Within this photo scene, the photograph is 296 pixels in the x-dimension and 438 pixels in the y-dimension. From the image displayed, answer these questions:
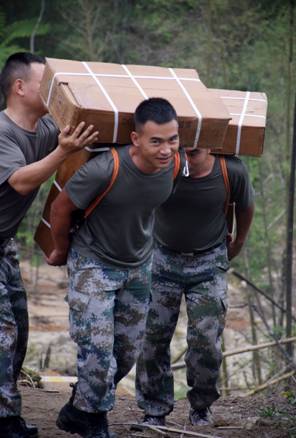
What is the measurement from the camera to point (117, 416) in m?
6.90

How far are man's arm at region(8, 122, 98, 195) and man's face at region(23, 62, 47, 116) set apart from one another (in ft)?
1.60

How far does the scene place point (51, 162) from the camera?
16.8ft

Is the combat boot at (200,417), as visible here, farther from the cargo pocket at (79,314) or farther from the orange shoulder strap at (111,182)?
the orange shoulder strap at (111,182)

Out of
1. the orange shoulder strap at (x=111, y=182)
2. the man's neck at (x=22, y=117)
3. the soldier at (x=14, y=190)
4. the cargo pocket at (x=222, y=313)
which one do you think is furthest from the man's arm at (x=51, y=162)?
the cargo pocket at (x=222, y=313)

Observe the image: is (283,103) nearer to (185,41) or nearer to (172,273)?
(185,41)

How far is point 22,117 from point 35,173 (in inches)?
22.9

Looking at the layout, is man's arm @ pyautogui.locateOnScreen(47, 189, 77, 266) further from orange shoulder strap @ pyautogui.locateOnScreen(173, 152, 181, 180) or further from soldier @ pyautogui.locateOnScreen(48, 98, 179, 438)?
orange shoulder strap @ pyautogui.locateOnScreen(173, 152, 181, 180)

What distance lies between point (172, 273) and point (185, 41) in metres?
6.65

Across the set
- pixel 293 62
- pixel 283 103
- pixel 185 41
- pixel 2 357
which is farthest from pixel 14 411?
pixel 185 41

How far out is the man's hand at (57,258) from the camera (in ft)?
18.5

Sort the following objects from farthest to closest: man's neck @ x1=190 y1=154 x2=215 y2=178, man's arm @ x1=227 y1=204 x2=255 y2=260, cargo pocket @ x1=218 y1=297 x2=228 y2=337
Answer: man's arm @ x1=227 y1=204 x2=255 y2=260 < cargo pocket @ x1=218 y1=297 x2=228 y2=337 < man's neck @ x1=190 y1=154 x2=215 y2=178

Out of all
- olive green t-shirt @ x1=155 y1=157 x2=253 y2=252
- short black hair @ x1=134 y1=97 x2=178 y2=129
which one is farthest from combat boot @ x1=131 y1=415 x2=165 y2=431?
short black hair @ x1=134 y1=97 x2=178 y2=129

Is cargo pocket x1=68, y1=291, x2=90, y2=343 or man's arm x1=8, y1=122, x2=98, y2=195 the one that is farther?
cargo pocket x1=68, y1=291, x2=90, y2=343

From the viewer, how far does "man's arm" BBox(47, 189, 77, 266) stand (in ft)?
17.6
